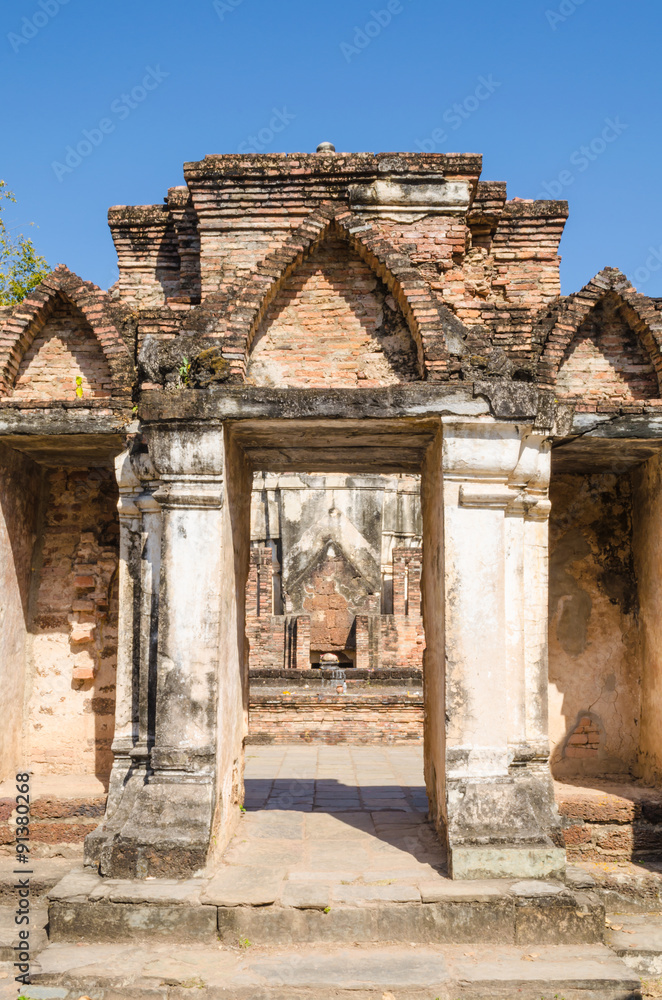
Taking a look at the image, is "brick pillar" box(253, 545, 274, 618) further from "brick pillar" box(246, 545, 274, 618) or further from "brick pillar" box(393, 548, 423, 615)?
"brick pillar" box(393, 548, 423, 615)

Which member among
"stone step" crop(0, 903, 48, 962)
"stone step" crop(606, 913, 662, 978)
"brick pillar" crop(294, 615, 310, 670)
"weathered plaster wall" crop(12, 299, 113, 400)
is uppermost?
"weathered plaster wall" crop(12, 299, 113, 400)

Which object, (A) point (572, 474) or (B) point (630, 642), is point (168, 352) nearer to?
(A) point (572, 474)

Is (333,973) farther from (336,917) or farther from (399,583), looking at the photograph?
(399,583)

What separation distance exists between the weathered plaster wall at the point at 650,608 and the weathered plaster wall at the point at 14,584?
211 inches

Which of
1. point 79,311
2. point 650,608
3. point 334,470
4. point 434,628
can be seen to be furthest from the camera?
point 334,470

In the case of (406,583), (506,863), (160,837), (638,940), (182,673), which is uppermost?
(406,583)

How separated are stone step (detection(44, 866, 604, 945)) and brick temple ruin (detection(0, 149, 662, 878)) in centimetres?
33

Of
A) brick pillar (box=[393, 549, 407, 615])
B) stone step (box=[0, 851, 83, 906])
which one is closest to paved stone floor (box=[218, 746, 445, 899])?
stone step (box=[0, 851, 83, 906])

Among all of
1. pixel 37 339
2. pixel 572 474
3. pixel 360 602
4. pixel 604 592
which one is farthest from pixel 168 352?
pixel 360 602

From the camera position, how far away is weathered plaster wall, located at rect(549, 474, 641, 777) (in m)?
7.10

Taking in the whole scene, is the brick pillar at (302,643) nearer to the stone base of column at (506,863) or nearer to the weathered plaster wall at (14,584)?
the weathered plaster wall at (14,584)

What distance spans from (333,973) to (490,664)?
79.0 inches

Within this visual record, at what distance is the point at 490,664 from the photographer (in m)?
5.24

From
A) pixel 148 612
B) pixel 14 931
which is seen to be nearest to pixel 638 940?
pixel 148 612
